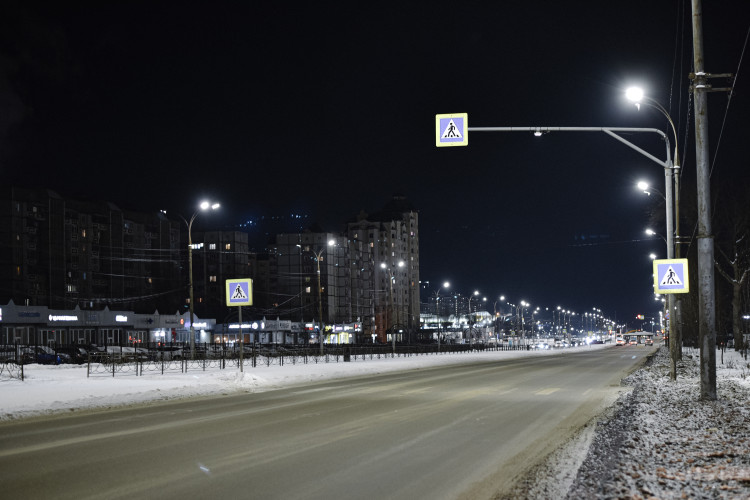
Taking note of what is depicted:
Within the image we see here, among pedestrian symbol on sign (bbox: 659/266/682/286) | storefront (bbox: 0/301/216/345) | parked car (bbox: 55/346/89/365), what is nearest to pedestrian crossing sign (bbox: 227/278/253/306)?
pedestrian symbol on sign (bbox: 659/266/682/286)

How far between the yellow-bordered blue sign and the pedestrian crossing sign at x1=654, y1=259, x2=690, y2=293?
8008mm

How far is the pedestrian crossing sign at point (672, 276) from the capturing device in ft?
66.5

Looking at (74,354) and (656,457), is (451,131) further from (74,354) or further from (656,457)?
(74,354)

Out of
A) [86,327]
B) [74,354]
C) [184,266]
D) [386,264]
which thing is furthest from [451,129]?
[386,264]

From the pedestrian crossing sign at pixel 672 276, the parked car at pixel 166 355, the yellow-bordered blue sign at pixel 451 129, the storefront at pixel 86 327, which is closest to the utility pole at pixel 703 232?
the pedestrian crossing sign at pixel 672 276

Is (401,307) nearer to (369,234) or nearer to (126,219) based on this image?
(369,234)

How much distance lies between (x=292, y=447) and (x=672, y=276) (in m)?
13.9

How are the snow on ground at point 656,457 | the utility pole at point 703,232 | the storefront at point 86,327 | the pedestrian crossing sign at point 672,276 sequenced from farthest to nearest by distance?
the storefront at point 86,327 → the pedestrian crossing sign at point 672,276 → the utility pole at point 703,232 → the snow on ground at point 656,457

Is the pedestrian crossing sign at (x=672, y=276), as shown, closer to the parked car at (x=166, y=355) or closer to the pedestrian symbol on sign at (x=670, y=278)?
the pedestrian symbol on sign at (x=670, y=278)

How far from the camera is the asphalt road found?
847 cm

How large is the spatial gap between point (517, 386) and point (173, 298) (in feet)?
420

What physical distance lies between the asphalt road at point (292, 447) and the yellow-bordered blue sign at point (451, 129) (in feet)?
21.8

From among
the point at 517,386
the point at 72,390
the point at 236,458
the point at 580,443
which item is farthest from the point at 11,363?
the point at 580,443

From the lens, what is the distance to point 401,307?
186 metres
